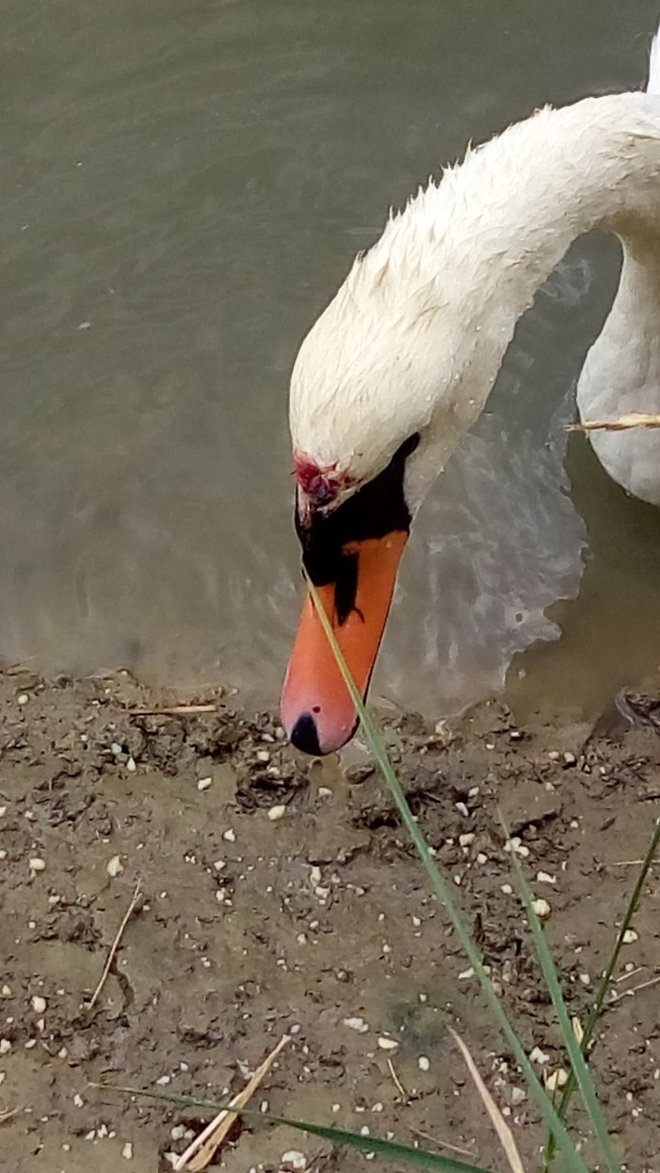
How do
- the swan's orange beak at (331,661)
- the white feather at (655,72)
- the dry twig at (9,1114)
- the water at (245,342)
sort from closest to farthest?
the swan's orange beak at (331,661), the dry twig at (9,1114), the white feather at (655,72), the water at (245,342)

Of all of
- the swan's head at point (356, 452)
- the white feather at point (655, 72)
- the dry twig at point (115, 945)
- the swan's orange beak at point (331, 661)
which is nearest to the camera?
the swan's head at point (356, 452)

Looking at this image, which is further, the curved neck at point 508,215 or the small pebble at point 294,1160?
the small pebble at point 294,1160

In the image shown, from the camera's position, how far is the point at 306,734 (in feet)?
6.16

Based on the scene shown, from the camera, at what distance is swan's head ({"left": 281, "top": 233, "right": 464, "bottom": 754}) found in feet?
5.04

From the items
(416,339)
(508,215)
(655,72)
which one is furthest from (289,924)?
(655,72)

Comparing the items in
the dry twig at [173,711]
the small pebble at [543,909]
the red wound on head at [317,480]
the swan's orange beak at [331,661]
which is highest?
the red wound on head at [317,480]

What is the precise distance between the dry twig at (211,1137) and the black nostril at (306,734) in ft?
1.52

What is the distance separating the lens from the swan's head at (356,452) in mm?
1536

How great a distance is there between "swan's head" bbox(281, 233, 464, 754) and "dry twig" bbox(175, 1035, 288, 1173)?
0.50 m

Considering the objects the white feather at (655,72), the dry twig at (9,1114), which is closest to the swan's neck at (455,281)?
the white feather at (655,72)

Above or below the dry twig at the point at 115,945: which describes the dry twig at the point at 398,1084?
below

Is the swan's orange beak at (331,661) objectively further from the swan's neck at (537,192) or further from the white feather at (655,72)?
the white feather at (655,72)

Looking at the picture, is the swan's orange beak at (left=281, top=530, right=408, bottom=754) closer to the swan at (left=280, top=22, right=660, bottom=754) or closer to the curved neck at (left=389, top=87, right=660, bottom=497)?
the swan at (left=280, top=22, right=660, bottom=754)

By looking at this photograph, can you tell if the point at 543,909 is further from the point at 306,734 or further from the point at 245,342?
the point at 245,342
